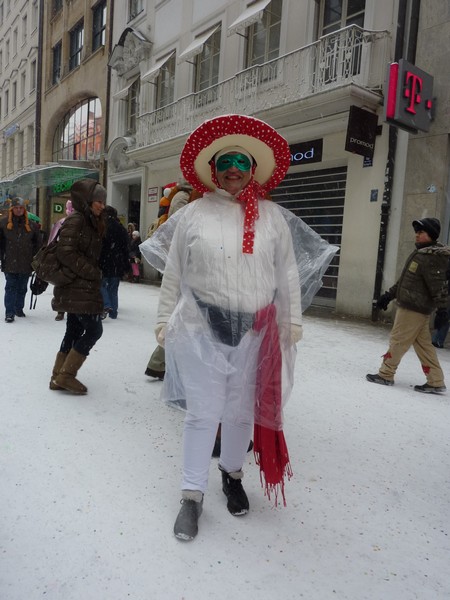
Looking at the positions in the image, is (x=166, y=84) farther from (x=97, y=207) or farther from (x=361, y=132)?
(x=97, y=207)

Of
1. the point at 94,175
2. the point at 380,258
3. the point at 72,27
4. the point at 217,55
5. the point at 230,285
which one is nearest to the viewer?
the point at 230,285

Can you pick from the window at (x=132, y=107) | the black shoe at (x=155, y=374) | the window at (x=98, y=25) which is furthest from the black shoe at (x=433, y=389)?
the window at (x=98, y=25)

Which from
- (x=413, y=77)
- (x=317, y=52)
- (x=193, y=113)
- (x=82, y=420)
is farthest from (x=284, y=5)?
(x=82, y=420)

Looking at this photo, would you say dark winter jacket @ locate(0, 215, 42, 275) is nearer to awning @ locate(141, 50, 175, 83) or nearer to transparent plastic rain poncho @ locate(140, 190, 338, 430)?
transparent plastic rain poncho @ locate(140, 190, 338, 430)

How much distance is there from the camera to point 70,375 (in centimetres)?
368

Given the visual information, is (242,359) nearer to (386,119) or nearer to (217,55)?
(386,119)

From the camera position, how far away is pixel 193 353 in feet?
6.56

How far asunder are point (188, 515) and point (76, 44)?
24218mm

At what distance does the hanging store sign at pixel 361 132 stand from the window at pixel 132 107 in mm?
10229

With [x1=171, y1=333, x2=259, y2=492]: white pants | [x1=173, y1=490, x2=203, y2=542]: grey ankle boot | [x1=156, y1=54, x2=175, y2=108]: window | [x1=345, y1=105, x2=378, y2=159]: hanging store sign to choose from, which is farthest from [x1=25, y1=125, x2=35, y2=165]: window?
[x1=173, y1=490, x2=203, y2=542]: grey ankle boot

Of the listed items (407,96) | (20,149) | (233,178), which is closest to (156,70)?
(407,96)

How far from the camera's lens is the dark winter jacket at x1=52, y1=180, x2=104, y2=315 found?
349cm

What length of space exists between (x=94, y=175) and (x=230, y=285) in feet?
61.9

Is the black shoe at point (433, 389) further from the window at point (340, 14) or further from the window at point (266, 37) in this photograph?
the window at point (266, 37)
